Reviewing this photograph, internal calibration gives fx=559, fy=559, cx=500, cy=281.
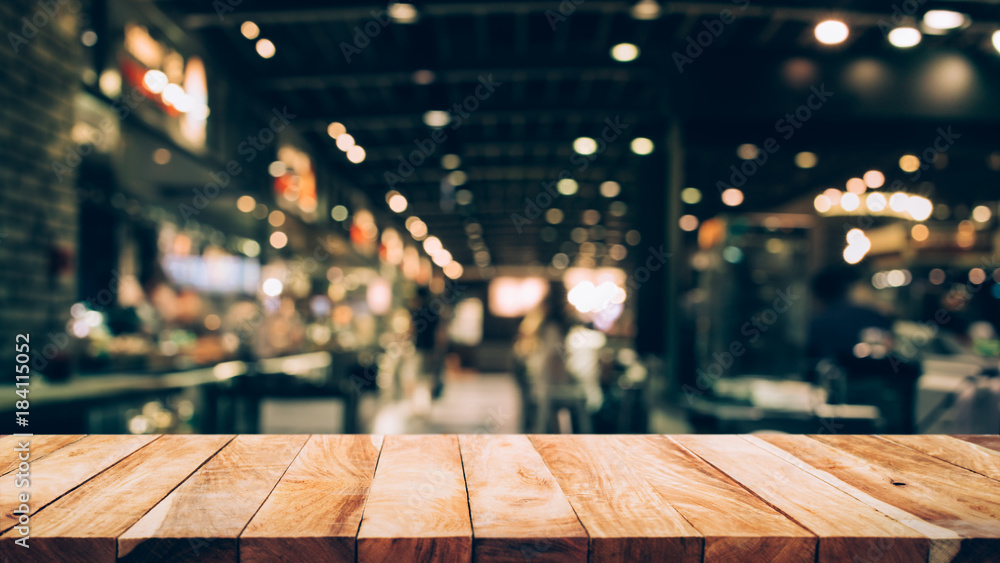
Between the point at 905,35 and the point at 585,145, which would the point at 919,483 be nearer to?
the point at 905,35

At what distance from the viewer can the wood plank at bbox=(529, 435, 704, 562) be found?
0.76m

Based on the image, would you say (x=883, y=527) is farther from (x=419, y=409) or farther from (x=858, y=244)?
(x=858, y=244)

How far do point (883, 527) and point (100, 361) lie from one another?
4565 millimetres

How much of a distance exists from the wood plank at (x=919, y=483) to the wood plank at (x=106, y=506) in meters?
1.19

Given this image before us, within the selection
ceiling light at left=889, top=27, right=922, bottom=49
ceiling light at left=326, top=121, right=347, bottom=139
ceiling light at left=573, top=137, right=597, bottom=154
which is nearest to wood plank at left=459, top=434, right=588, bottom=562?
ceiling light at left=889, top=27, right=922, bottom=49

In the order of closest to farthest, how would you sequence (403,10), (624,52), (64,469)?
1. (64,469)
2. (403,10)
3. (624,52)

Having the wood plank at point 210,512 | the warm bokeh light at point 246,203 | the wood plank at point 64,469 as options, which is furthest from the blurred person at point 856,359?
the warm bokeh light at point 246,203

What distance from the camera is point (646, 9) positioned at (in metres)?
4.59

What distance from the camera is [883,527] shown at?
0.81 meters

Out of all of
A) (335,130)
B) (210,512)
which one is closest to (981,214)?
(335,130)

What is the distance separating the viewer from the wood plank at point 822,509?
78 cm

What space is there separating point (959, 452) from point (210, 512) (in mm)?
1543

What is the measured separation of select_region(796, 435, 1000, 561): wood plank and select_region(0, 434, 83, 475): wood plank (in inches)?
61.4

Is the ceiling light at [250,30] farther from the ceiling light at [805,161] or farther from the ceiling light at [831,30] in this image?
the ceiling light at [805,161]
